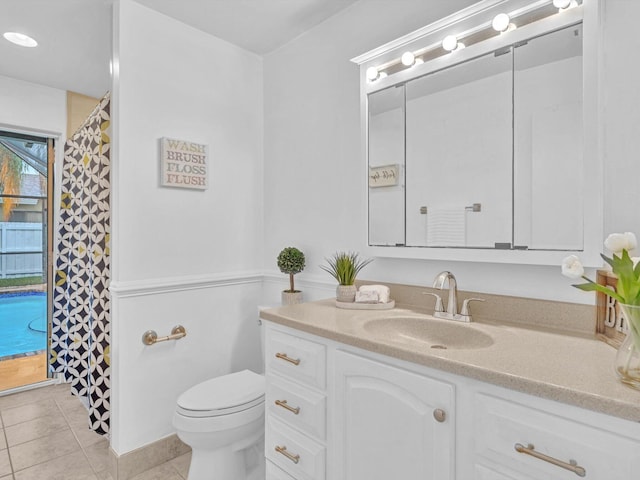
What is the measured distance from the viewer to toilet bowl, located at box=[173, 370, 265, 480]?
1577 millimetres

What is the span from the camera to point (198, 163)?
2146 millimetres

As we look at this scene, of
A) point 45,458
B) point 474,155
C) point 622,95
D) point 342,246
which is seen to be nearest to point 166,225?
point 342,246

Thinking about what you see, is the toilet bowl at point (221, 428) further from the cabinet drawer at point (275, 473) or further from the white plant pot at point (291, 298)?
the white plant pot at point (291, 298)

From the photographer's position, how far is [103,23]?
2.10 meters

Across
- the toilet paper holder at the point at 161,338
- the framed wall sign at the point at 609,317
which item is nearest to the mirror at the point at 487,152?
the framed wall sign at the point at 609,317

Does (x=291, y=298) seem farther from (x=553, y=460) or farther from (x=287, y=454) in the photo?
(x=553, y=460)

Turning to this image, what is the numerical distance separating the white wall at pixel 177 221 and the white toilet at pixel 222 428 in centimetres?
41

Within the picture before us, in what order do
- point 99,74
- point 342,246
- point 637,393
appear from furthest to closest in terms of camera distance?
1. point 99,74
2. point 342,246
3. point 637,393

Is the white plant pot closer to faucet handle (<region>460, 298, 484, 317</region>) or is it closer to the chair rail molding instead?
the chair rail molding

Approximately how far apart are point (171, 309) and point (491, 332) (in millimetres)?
1648

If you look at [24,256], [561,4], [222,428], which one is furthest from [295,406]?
[24,256]

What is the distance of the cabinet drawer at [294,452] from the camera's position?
128 cm

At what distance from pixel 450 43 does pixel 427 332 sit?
A: 1165mm

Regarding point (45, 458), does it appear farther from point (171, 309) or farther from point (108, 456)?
point (171, 309)
